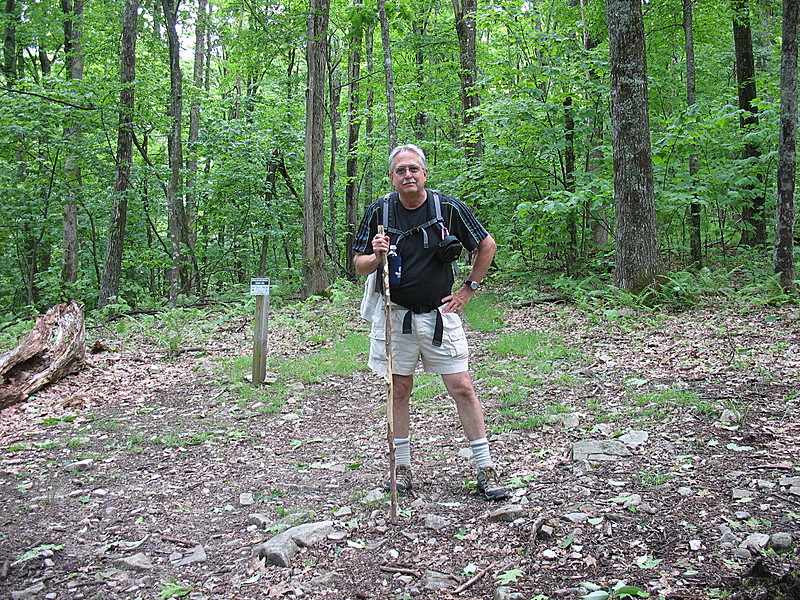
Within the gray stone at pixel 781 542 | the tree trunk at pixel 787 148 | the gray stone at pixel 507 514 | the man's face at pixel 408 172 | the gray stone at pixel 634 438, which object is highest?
the tree trunk at pixel 787 148

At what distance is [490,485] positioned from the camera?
3.97 m

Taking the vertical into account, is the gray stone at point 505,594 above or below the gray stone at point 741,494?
below

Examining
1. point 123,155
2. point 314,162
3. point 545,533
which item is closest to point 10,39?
point 123,155

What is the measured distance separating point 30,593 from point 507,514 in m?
2.73

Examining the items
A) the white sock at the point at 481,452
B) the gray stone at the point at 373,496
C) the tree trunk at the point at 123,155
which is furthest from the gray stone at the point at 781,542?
the tree trunk at the point at 123,155

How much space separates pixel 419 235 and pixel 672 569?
2399 millimetres

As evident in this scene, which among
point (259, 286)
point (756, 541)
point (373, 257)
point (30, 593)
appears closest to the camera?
point (756, 541)

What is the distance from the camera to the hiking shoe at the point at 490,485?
12.9 feet

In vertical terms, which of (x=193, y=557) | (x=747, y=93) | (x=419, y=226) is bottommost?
(x=193, y=557)

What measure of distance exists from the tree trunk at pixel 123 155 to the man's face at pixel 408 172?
11.5m

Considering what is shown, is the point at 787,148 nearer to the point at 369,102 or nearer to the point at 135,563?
the point at 135,563

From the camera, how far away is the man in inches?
156

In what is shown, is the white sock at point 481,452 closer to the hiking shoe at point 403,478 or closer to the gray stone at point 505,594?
the hiking shoe at point 403,478

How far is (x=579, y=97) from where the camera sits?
10.7 m
